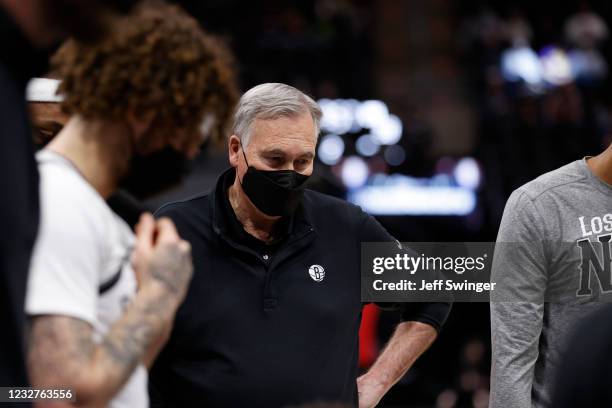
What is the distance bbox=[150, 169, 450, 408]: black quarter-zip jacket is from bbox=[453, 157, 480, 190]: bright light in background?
8662mm

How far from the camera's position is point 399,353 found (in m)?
3.55

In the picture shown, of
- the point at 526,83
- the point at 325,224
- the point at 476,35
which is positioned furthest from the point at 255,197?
the point at 476,35

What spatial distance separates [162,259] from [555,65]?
1287cm

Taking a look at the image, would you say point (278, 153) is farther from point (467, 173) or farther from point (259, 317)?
point (467, 173)

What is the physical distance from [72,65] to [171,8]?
12.0 inches

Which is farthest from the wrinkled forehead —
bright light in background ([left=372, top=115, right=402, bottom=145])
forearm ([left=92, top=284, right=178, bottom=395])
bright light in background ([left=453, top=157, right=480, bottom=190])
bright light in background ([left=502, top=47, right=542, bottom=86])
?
bright light in background ([left=502, top=47, right=542, bottom=86])

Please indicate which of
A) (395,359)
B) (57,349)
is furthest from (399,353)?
(57,349)

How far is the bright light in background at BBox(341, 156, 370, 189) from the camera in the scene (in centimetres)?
1165

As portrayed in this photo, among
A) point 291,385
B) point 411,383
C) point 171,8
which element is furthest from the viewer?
point 411,383

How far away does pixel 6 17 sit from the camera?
5.94 feet

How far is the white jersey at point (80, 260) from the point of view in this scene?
1.99 metres

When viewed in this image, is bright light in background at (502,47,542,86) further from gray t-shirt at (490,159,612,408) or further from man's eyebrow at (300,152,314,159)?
man's eyebrow at (300,152,314,159)

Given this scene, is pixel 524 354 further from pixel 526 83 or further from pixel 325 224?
pixel 526 83

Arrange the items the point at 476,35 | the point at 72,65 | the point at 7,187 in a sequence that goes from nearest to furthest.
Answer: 1. the point at 7,187
2. the point at 72,65
3. the point at 476,35
